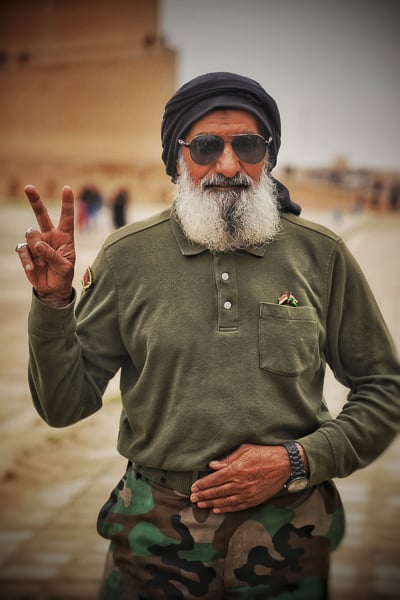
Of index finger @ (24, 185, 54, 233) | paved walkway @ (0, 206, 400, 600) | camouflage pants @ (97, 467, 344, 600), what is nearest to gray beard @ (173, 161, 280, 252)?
index finger @ (24, 185, 54, 233)

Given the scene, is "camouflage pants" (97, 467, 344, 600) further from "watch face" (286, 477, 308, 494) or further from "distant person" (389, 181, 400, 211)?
"distant person" (389, 181, 400, 211)

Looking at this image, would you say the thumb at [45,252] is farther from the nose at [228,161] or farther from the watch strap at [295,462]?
the watch strap at [295,462]

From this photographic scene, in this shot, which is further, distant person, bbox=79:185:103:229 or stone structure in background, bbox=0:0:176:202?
stone structure in background, bbox=0:0:176:202

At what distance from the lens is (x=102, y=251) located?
6.94 feet

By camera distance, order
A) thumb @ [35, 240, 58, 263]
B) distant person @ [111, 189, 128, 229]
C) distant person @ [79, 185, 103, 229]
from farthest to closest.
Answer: distant person @ [79, 185, 103, 229], distant person @ [111, 189, 128, 229], thumb @ [35, 240, 58, 263]

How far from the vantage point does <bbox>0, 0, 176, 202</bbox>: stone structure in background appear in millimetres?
61562

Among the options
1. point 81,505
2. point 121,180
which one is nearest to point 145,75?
point 121,180

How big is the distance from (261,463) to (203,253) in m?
0.57

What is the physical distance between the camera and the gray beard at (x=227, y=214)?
2.03m

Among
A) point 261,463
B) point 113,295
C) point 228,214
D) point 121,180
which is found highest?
point 121,180

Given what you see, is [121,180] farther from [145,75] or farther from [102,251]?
[102,251]

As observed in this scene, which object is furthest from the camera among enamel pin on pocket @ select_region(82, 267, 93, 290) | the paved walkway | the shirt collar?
the paved walkway

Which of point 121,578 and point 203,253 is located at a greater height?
point 203,253

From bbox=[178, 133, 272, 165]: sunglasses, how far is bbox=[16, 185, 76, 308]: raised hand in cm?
38
